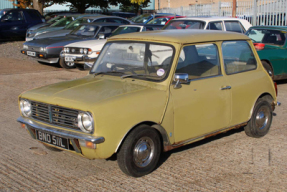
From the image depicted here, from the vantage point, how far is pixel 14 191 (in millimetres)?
3941

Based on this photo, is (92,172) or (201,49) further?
(201,49)

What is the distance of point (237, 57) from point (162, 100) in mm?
1679

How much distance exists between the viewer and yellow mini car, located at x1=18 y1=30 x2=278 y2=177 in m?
3.95

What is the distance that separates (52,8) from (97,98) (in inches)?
2004

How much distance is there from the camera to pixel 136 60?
4.86 meters

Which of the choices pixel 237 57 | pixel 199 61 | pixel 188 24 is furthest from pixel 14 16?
pixel 199 61

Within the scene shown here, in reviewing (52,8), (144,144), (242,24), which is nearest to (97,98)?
(144,144)

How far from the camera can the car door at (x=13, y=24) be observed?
20688mm

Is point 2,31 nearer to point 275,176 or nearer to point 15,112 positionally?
point 15,112

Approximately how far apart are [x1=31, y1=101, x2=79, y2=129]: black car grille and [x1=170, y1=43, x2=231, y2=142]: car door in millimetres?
1196

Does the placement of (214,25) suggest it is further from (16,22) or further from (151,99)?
(16,22)

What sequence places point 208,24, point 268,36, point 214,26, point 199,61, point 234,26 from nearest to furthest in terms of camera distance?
point 199,61
point 268,36
point 208,24
point 214,26
point 234,26

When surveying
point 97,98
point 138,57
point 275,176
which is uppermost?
point 138,57

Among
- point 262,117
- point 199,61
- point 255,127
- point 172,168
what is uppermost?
point 199,61
